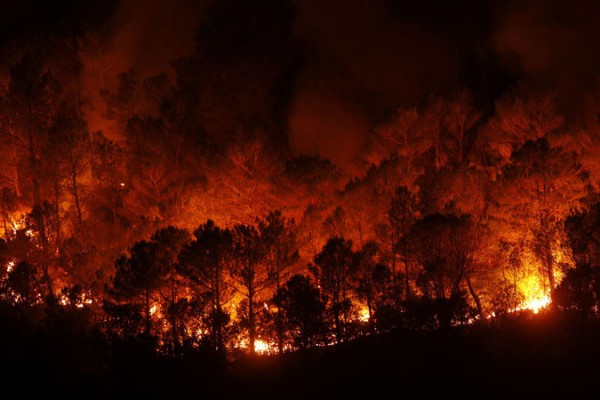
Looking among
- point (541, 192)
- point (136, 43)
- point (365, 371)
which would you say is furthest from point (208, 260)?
point (136, 43)

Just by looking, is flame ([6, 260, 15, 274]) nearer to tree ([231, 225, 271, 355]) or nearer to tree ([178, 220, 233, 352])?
tree ([178, 220, 233, 352])

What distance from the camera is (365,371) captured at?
961 cm

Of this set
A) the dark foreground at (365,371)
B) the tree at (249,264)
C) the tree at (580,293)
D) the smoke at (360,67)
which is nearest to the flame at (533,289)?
Result: the tree at (580,293)

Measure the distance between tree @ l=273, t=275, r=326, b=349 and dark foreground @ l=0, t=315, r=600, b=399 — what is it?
86.5 inches

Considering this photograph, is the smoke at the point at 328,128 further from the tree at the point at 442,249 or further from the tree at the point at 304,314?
the tree at the point at 304,314

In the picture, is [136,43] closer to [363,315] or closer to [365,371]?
[363,315]

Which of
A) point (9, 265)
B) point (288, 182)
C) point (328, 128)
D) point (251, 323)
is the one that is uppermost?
point (328, 128)

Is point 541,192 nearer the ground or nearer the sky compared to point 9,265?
nearer the sky

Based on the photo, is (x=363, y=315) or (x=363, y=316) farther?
(x=363, y=316)

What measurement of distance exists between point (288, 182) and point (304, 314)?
885 centimetres

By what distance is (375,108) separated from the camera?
3020 cm

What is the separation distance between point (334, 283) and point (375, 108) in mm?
15325

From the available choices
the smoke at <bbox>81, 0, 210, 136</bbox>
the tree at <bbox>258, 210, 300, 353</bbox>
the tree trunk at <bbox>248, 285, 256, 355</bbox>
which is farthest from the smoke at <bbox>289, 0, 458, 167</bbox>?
the tree trunk at <bbox>248, 285, 256, 355</bbox>

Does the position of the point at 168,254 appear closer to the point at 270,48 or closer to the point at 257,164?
the point at 257,164
